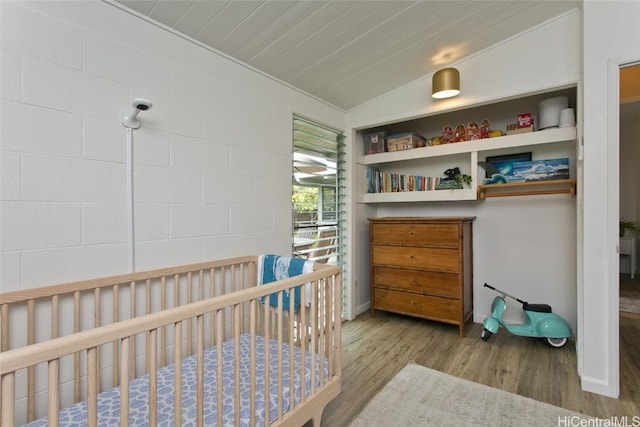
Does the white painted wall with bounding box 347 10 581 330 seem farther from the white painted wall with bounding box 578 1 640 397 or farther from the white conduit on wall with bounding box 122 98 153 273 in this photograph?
the white conduit on wall with bounding box 122 98 153 273

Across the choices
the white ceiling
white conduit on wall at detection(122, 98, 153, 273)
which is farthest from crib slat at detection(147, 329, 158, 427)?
the white ceiling

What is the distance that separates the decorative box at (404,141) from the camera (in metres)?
3.00

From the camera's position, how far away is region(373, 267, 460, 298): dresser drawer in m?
2.67

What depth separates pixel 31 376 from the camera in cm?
122

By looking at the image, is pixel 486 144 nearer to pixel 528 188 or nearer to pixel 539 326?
pixel 528 188

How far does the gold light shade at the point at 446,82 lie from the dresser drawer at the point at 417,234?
1088 millimetres

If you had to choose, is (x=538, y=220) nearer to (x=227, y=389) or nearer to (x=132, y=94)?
(x=227, y=389)

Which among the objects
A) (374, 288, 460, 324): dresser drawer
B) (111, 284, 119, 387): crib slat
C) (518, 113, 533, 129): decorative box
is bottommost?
(374, 288, 460, 324): dresser drawer

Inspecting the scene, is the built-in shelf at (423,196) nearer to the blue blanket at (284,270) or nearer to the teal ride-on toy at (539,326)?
the teal ride-on toy at (539,326)

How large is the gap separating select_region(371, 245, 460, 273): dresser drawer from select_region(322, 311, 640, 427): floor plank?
0.59m

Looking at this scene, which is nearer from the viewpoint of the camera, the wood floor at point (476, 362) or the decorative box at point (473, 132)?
the wood floor at point (476, 362)

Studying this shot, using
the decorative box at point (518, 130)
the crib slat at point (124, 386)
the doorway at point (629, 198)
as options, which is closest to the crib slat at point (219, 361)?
the crib slat at point (124, 386)

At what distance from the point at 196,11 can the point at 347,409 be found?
231 centimetres

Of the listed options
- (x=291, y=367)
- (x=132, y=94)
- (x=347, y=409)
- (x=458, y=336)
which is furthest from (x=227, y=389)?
(x=458, y=336)
